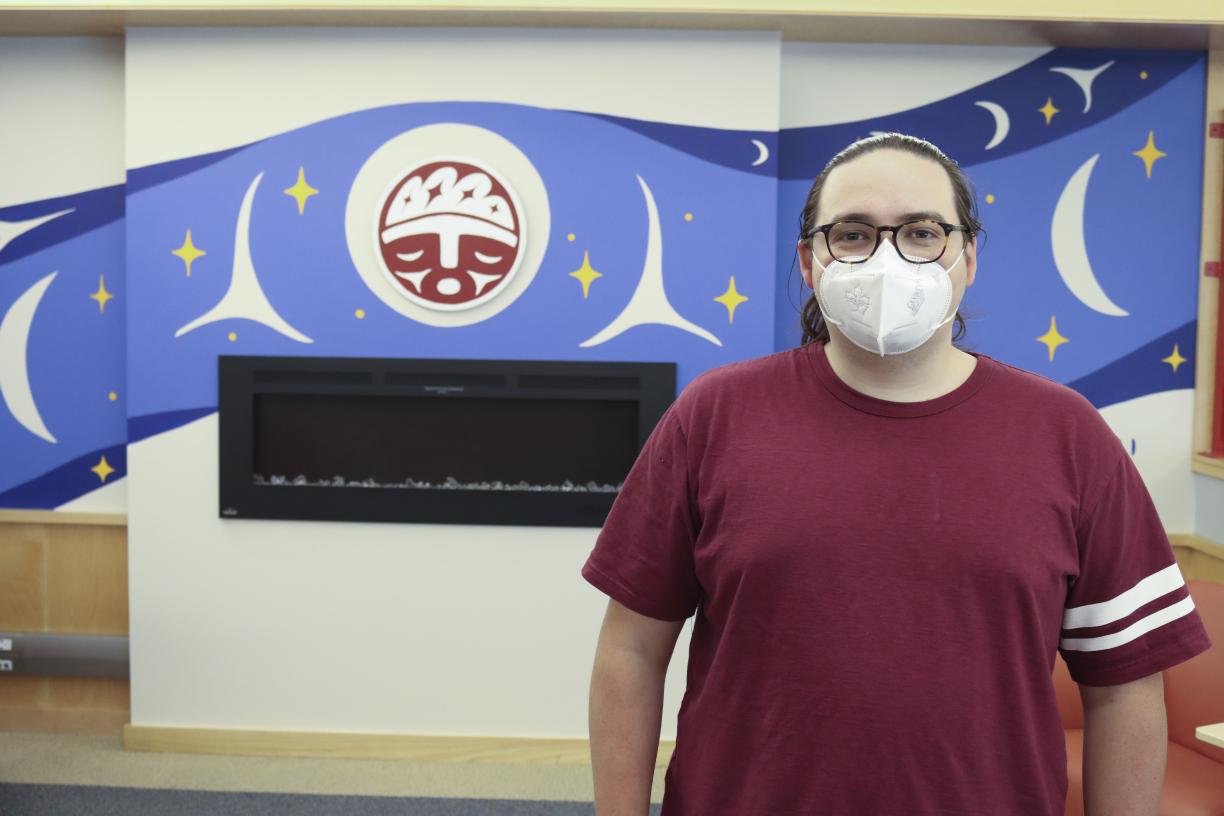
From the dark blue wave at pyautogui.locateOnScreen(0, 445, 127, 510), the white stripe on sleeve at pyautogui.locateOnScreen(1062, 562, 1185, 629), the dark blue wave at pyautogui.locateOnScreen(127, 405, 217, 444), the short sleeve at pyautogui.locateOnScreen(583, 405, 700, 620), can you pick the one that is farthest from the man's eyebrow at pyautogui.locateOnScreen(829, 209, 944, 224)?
the dark blue wave at pyautogui.locateOnScreen(0, 445, 127, 510)

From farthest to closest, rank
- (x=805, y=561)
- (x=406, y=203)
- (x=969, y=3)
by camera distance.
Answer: (x=406, y=203), (x=969, y=3), (x=805, y=561)

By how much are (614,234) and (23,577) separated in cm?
237

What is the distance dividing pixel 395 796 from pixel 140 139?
2.17 metres

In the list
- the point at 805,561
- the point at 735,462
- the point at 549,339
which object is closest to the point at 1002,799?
the point at 805,561

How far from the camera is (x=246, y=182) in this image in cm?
337

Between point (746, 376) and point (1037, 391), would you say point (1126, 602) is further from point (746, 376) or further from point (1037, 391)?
point (746, 376)

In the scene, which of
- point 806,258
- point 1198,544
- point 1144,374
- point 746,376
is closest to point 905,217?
point 806,258

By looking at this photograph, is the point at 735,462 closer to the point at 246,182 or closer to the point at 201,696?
the point at 246,182

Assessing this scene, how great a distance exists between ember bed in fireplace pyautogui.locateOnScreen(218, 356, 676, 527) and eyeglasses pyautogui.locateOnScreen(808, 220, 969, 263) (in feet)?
7.20

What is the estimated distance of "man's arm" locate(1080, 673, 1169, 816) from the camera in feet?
3.68

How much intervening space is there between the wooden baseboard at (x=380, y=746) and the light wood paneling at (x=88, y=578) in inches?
19.9

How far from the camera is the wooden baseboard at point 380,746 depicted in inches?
135

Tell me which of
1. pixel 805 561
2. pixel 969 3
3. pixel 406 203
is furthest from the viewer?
pixel 406 203

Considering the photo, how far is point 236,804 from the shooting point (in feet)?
10.2
